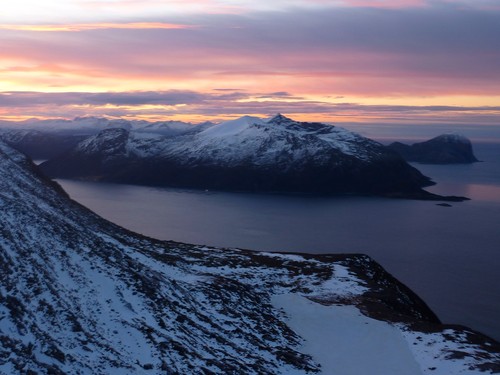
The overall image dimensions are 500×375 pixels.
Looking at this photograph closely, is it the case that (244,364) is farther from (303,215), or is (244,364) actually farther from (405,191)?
(405,191)

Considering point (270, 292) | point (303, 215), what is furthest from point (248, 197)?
point (270, 292)

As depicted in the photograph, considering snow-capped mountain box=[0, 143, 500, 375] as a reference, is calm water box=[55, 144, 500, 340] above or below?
below

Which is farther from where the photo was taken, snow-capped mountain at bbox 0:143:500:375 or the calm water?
the calm water

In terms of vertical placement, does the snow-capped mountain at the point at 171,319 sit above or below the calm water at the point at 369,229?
above

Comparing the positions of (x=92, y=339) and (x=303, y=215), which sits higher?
(x=92, y=339)
